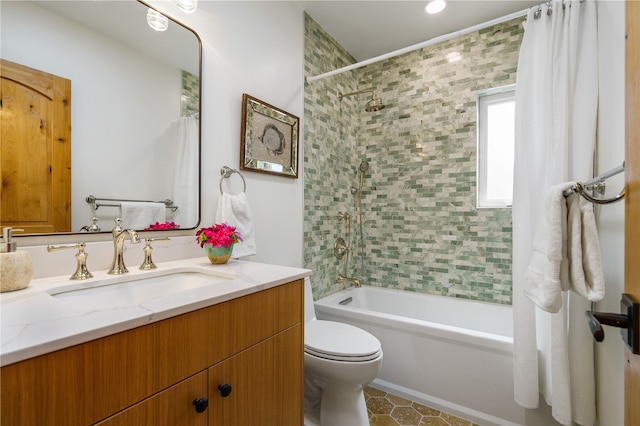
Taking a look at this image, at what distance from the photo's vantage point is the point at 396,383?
6.26 ft

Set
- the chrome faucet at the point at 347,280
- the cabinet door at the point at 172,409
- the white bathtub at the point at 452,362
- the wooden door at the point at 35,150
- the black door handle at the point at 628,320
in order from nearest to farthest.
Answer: the black door handle at the point at 628,320, the cabinet door at the point at 172,409, the wooden door at the point at 35,150, the white bathtub at the point at 452,362, the chrome faucet at the point at 347,280

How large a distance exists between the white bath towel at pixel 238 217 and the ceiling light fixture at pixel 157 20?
77cm

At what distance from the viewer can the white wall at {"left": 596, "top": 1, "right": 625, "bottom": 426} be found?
1052 millimetres

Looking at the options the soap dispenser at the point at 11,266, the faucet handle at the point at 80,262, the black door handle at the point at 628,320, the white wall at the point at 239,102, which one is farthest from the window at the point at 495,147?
the soap dispenser at the point at 11,266

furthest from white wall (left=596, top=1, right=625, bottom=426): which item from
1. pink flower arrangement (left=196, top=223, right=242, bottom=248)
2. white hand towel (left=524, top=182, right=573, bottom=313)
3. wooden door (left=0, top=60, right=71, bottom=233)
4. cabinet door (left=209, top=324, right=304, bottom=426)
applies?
wooden door (left=0, top=60, right=71, bottom=233)

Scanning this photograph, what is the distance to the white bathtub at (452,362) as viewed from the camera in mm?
1595

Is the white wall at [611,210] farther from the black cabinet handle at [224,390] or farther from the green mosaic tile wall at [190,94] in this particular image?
the green mosaic tile wall at [190,94]

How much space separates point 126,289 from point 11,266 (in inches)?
11.4

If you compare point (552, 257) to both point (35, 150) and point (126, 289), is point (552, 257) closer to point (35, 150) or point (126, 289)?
point (126, 289)

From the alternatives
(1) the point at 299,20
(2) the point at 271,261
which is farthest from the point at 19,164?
(1) the point at 299,20

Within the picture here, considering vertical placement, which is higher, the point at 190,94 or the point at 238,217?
the point at 190,94

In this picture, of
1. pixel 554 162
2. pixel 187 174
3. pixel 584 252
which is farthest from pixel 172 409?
pixel 554 162

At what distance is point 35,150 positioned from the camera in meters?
0.92

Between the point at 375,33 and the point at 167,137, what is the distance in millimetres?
1982
